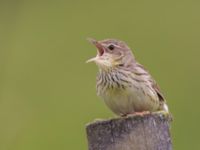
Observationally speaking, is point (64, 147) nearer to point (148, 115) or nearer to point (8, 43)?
point (8, 43)

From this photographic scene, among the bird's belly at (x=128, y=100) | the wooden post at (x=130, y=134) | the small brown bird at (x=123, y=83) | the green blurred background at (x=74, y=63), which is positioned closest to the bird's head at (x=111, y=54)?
the small brown bird at (x=123, y=83)

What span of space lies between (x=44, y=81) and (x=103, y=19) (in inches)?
79.9

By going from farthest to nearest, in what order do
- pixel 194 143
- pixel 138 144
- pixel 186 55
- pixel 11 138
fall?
pixel 186 55
pixel 194 143
pixel 11 138
pixel 138 144

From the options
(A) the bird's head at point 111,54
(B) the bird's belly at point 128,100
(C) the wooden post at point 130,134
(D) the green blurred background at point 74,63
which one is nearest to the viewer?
(C) the wooden post at point 130,134

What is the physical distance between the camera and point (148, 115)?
742cm

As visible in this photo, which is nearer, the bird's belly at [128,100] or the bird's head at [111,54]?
the bird's belly at [128,100]

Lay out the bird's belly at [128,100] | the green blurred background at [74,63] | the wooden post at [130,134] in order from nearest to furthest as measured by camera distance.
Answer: the wooden post at [130,134]
the bird's belly at [128,100]
the green blurred background at [74,63]

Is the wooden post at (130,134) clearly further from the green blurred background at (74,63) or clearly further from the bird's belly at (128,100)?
the green blurred background at (74,63)

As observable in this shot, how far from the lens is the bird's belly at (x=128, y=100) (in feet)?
29.1

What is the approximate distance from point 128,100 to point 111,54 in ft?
1.71

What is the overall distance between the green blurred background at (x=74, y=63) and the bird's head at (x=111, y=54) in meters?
1.48

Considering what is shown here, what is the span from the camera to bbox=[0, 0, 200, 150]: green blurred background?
11820mm

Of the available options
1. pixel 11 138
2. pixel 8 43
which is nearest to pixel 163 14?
pixel 8 43

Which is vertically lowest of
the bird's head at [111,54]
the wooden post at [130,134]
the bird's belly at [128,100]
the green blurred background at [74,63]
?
the wooden post at [130,134]
